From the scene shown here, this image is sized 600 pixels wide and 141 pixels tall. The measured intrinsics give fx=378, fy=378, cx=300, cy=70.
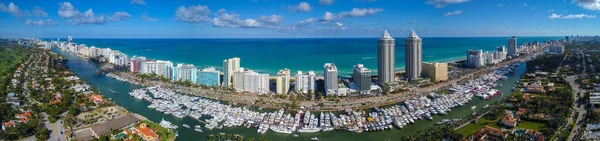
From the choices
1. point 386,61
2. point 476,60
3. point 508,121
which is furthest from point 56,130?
point 476,60

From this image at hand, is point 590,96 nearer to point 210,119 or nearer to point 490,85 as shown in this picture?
point 490,85

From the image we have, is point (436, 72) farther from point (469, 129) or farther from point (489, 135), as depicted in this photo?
point (489, 135)

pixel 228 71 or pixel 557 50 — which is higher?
pixel 557 50

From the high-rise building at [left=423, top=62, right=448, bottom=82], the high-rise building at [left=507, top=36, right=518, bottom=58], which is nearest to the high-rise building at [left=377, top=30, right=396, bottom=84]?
the high-rise building at [left=423, top=62, right=448, bottom=82]

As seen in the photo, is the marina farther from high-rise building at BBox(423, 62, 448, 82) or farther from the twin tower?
high-rise building at BBox(423, 62, 448, 82)

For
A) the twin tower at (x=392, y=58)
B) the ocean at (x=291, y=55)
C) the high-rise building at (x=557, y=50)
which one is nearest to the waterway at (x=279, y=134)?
the twin tower at (x=392, y=58)

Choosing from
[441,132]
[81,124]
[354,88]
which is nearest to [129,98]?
[81,124]

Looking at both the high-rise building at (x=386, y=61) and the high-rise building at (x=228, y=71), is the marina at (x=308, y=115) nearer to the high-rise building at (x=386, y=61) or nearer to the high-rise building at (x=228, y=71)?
the high-rise building at (x=228, y=71)
